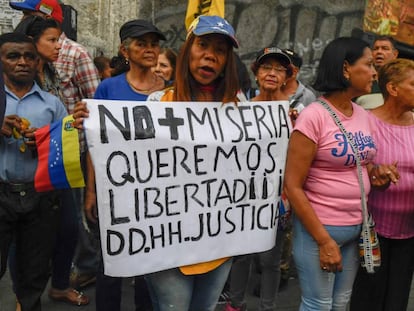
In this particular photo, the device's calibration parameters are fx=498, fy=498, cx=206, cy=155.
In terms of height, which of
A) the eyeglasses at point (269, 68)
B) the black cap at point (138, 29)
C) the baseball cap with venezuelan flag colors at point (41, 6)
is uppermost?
the baseball cap with venezuelan flag colors at point (41, 6)

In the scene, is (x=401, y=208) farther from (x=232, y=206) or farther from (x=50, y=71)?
(x=50, y=71)

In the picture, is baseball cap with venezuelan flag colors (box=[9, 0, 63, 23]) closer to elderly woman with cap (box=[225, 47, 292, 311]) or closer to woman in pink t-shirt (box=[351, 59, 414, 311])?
elderly woman with cap (box=[225, 47, 292, 311])

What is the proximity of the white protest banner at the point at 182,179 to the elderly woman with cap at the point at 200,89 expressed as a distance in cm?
5

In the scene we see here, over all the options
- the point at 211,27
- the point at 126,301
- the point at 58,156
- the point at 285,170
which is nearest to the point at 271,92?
the point at 285,170

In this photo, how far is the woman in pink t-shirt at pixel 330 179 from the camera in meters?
2.34

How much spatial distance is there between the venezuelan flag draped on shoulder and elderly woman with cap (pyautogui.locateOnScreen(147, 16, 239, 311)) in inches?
24.6

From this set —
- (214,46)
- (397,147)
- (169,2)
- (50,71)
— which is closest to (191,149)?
(214,46)

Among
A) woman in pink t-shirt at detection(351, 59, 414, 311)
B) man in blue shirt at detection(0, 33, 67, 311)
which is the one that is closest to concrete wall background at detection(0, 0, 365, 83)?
man in blue shirt at detection(0, 33, 67, 311)

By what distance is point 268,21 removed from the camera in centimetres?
758

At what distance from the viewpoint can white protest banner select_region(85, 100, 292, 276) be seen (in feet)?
6.93

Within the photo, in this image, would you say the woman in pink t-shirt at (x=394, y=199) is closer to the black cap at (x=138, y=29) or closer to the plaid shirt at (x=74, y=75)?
the black cap at (x=138, y=29)

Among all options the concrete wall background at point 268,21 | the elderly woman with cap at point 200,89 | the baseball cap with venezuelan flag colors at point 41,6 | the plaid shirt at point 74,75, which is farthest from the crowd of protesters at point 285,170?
the concrete wall background at point 268,21

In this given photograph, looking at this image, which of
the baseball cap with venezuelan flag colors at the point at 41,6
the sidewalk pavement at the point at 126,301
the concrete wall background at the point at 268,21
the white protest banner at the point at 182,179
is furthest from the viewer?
the concrete wall background at the point at 268,21

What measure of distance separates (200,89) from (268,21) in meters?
5.63
